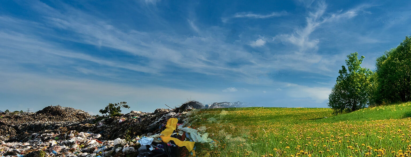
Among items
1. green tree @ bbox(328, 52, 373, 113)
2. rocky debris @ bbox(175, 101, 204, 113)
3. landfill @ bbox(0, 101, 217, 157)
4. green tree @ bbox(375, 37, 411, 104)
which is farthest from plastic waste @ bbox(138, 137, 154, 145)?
green tree @ bbox(375, 37, 411, 104)

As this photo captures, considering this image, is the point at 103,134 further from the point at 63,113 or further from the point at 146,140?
the point at 63,113

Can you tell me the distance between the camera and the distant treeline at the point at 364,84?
2094cm

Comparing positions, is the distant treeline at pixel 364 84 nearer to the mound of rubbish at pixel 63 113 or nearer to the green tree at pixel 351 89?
the green tree at pixel 351 89

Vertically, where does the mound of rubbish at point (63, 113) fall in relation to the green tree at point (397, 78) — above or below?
below

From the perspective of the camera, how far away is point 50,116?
64.0 ft

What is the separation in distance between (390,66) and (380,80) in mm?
1655

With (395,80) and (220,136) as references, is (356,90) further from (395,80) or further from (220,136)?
(220,136)

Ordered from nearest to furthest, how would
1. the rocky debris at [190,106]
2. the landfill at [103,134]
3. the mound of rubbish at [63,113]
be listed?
1. the landfill at [103,134]
2. the rocky debris at [190,106]
3. the mound of rubbish at [63,113]

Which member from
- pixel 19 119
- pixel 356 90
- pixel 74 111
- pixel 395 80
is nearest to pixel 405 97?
pixel 395 80

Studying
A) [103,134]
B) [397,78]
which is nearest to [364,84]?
[397,78]

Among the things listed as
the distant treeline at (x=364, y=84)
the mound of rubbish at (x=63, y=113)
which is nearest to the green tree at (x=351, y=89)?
the distant treeline at (x=364, y=84)

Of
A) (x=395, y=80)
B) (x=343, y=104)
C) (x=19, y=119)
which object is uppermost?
(x=395, y=80)

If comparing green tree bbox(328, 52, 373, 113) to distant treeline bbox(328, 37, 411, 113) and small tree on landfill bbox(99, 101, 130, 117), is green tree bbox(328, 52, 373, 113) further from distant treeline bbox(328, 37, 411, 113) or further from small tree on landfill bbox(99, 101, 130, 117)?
small tree on landfill bbox(99, 101, 130, 117)

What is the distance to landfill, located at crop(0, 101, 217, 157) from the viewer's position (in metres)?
3.61
